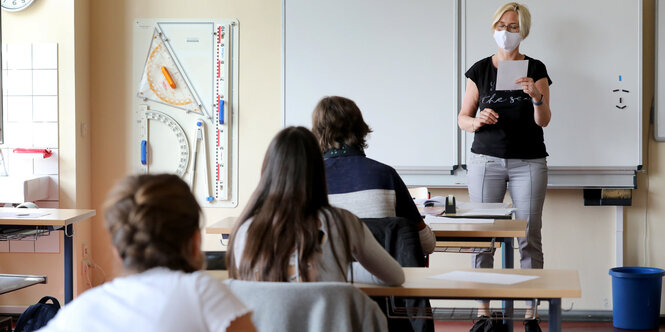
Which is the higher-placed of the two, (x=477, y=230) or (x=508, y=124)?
(x=508, y=124)

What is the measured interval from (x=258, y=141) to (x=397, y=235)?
2.53m

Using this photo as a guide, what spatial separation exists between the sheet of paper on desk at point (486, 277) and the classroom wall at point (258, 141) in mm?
2649

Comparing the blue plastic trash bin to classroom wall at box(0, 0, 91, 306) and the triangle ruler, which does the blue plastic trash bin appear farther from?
classroom wall at box(0, 0, 91, 306)

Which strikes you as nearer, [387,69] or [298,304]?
[298,304]

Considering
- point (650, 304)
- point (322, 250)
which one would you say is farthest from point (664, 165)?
point (322, 250)

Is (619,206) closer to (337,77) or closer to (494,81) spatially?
(494,81)

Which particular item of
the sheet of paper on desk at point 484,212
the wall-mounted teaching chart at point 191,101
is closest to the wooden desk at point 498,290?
the sheet of paper on desk at point 484,212

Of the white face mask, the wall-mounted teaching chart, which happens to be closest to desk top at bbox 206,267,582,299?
the white face mask

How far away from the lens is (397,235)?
2.36 m

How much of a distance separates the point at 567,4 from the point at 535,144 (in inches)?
44.3

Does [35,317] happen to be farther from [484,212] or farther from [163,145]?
[484,212]

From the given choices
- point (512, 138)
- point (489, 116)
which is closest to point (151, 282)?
point (489, 116)

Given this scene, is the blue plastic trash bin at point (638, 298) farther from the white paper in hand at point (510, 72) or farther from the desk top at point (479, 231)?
the desk top at point (479, 231)

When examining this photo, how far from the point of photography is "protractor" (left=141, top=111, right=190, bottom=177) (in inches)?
189
